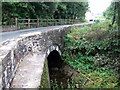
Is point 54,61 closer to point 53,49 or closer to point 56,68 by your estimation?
point 56,68

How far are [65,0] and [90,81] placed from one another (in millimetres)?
20726

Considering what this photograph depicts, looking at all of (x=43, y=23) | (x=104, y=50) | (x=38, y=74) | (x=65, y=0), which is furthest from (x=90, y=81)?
(x=65, y=0)

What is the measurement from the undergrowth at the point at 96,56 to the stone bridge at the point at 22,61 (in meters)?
3.21

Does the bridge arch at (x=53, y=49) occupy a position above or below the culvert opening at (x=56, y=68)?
above

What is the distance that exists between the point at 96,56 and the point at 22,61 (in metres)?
5.99

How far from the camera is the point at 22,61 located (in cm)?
447

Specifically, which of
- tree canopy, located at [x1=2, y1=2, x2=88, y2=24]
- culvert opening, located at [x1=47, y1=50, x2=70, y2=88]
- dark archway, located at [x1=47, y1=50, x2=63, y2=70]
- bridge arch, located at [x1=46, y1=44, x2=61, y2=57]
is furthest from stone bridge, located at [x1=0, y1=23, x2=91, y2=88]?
tree canopy, located at [x1=2, y1=2, x2=88, y2=24]

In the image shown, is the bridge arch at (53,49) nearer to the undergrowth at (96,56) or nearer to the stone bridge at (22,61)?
the stone bridge at (22,61)

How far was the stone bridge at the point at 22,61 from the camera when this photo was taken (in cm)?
302

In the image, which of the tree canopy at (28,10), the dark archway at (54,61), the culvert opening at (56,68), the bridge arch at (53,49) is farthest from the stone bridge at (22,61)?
the tree canopy at (28,10)

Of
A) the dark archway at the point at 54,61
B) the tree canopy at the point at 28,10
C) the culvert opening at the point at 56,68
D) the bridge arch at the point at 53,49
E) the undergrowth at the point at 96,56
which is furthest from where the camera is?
the tree canopy at the point at 28,10

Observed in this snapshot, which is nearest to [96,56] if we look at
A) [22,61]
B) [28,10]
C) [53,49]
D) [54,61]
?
[53,49]

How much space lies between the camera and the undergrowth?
7635 millimetres

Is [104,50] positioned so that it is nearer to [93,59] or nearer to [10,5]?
[93,59]
